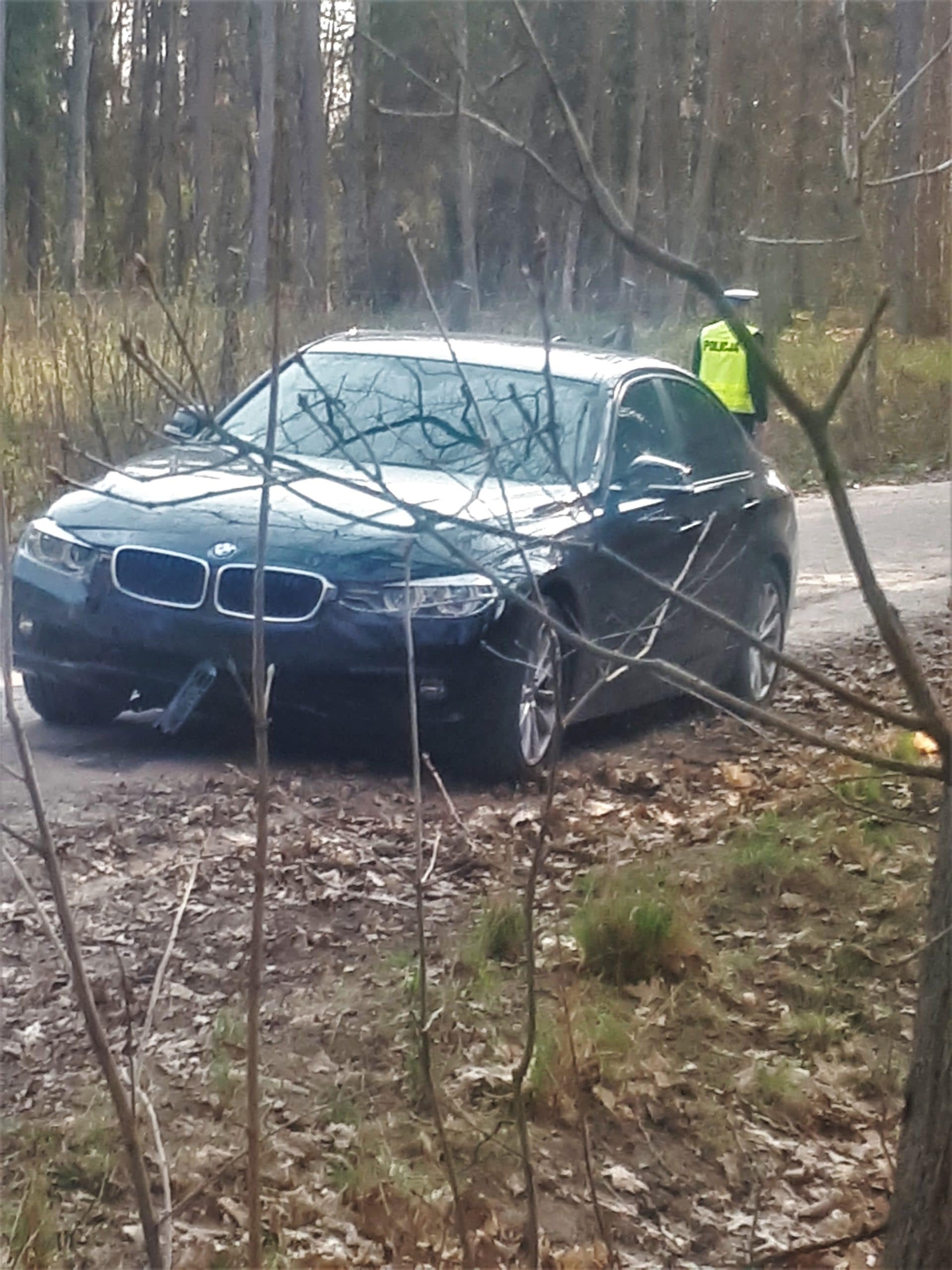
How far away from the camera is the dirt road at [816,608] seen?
19.4 feet

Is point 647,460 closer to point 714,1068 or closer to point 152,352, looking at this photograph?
point 714,1068

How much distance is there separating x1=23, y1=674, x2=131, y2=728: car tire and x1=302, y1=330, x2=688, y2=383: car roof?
4.93ft

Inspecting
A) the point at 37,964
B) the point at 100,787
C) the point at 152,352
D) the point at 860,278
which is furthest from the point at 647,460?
the point at 152,352

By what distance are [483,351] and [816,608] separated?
492 centimetres

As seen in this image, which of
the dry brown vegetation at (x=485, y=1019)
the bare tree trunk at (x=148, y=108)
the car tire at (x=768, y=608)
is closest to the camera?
the dry brown vegetation at (x=485, y=1019)

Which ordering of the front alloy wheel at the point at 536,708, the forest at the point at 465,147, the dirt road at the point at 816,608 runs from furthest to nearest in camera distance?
the dirt road at the point at 816,608, the front alloy wheel at the point at 536,708, the forest at the point at 465,147

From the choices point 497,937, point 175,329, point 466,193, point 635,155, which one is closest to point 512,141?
point 175,329

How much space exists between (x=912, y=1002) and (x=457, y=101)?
299 cm

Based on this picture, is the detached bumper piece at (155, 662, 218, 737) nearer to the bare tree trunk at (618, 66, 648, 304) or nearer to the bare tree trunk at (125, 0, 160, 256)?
the bare tree trunk at (125, 0, 160, 256)

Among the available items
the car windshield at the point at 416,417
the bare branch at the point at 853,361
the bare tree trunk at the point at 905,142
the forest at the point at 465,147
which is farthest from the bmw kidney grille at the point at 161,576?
the bare branch at the point at 853,361

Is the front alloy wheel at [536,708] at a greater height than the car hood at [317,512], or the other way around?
the car hood at [317,512]

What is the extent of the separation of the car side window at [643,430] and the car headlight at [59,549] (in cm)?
172

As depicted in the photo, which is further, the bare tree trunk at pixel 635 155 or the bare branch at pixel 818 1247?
the bare tree trunk at pixel 635 155

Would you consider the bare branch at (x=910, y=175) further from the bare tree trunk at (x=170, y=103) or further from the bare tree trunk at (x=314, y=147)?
the bare tree trunk at (x=170, y=103)
